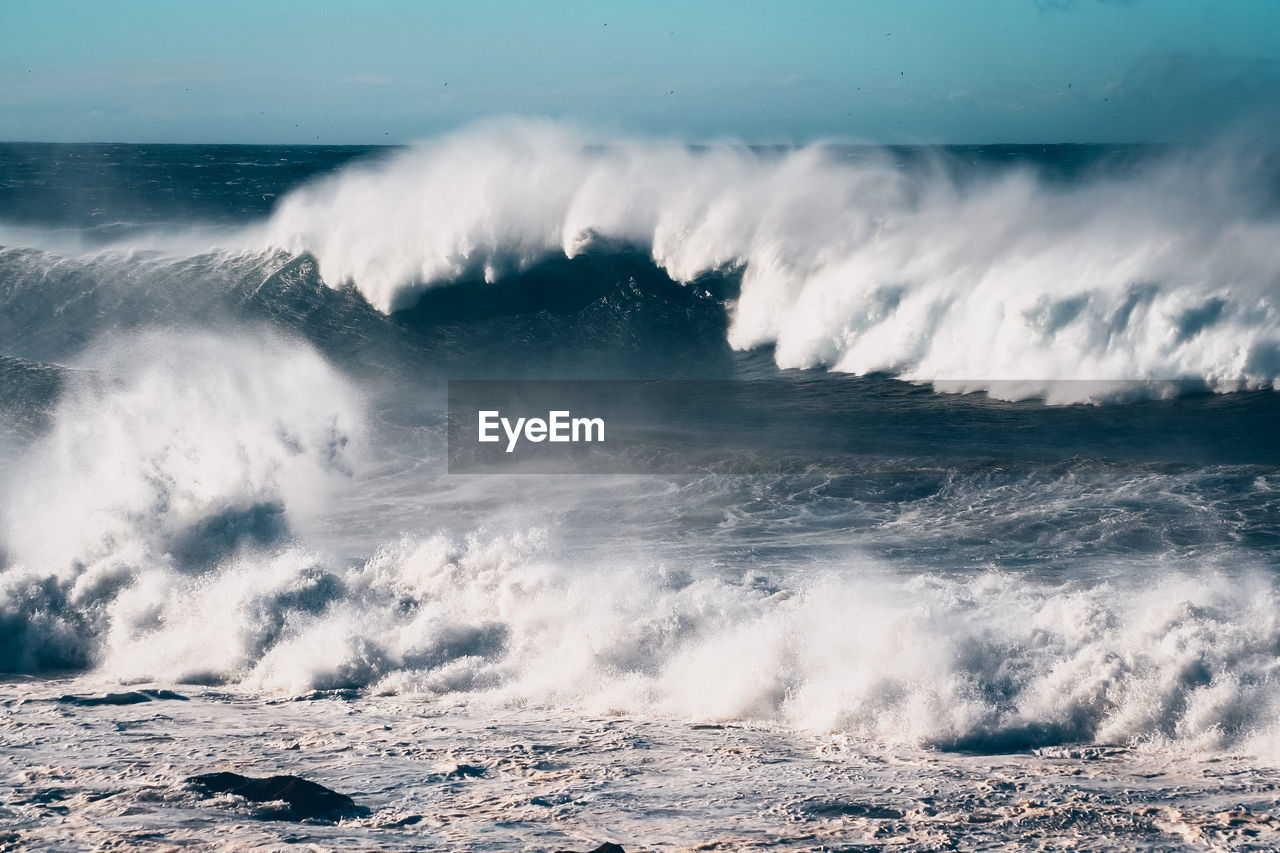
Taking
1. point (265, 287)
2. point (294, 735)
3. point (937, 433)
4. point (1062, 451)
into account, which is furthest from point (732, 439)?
point (265, 287)

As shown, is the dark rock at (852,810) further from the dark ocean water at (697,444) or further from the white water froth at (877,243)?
the white water froth at (877,243)

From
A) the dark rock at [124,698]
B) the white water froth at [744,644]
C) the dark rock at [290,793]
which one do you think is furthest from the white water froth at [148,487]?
the dark rock at [290,793]

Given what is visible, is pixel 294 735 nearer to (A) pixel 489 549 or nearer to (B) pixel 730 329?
(A) pixel 489 549

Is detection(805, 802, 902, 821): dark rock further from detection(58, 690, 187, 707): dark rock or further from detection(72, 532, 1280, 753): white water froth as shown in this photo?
detection(58, 690, 187, 707): dark rock

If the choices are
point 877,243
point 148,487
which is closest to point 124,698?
point 148,487

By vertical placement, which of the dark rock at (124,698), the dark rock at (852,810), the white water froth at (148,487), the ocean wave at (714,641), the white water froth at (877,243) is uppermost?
the white water froth at (877,243)

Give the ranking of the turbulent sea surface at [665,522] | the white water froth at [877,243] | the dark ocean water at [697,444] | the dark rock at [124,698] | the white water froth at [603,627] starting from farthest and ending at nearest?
the white water froth at [877,243] < the dark ocean water at [697,444] < the dark rock at [124,698] < the white water froth at [603,627] < the turbulent sea surface at [665,522]
